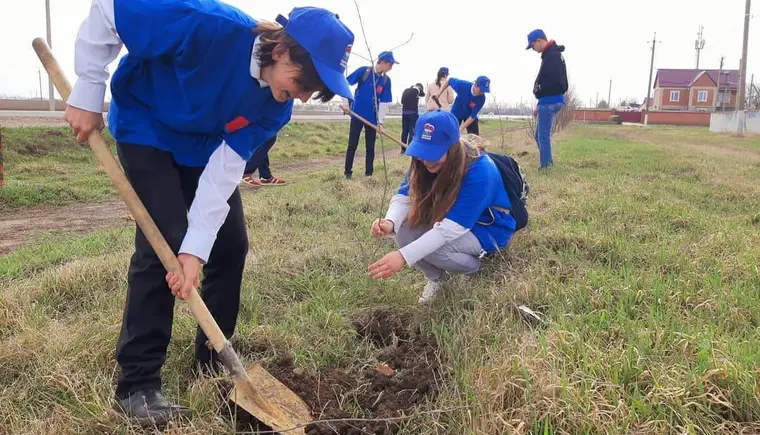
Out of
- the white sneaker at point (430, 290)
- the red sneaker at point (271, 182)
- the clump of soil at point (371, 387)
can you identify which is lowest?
the clump of soil at point (371, 387)

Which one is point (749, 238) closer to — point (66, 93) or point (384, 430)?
point (384, 430)

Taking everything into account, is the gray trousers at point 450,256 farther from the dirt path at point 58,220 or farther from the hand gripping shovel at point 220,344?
the dirt path at point 58,220

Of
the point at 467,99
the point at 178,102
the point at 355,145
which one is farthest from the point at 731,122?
the point at 178,102

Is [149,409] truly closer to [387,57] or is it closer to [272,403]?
[272,403]

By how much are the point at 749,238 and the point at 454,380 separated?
8.53ft

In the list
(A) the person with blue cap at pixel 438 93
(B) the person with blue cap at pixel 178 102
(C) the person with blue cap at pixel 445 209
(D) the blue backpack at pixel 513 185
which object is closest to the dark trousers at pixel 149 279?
(B) the person with blue cap at pixel 178 102

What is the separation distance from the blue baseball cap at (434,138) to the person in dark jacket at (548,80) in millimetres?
5080

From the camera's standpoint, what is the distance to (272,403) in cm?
199

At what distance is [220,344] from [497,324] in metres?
1.19

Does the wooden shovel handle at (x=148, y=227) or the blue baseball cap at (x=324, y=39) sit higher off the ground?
the blue baseball cap at (x=324, y=39)

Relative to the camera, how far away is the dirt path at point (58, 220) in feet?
16.7

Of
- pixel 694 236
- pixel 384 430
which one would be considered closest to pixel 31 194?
pixel 384 430

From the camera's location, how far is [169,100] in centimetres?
191

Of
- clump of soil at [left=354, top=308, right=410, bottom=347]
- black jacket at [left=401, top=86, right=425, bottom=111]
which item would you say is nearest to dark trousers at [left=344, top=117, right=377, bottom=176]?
black jacket at [left=401, top=86, right=425, bottom=111]
